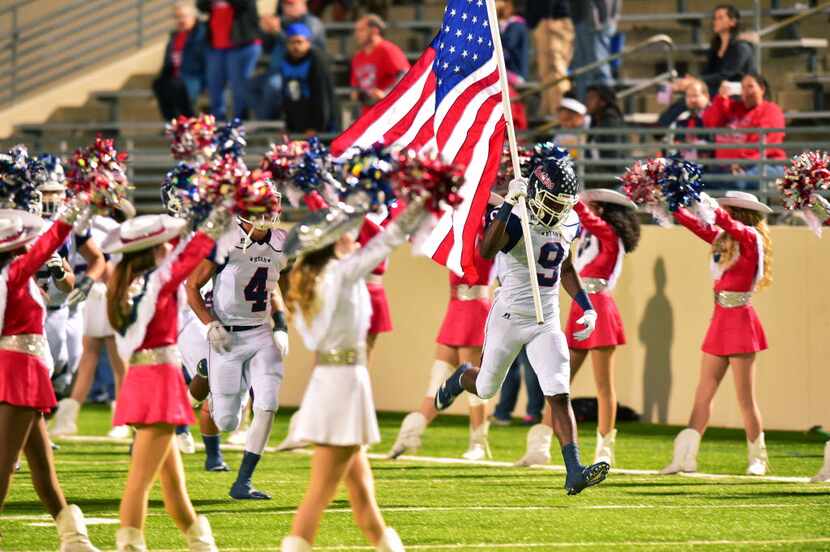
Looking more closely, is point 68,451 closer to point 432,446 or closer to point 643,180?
point 432,446

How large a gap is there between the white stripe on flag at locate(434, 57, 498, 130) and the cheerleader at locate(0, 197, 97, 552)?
324 centimetres

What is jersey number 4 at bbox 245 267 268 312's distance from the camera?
10.6 meters

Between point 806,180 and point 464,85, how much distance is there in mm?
2194

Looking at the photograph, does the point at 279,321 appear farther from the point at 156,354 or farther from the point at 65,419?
the point at 65,419

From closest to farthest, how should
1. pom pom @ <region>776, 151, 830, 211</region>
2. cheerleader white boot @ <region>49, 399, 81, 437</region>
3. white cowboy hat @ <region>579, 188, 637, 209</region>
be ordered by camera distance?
pom pom @ <region>776, 151, 830, 211</region>
white cowboy hat @ <region>579, 188, 637, 209</region>
cheerleader white boot @ <region>49, 399, 81, 437</region>

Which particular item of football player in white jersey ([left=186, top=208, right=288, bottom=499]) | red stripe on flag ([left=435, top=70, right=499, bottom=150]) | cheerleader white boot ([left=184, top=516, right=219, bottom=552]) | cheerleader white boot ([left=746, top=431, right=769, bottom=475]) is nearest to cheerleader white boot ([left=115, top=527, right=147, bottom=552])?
cheerleader white boot ([left=184, top=516, right=219, bottom=552])

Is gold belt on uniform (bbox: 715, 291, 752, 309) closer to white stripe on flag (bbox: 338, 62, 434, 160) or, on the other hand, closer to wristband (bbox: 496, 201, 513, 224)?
wristband (bbox: 496, 201, 513, 224)

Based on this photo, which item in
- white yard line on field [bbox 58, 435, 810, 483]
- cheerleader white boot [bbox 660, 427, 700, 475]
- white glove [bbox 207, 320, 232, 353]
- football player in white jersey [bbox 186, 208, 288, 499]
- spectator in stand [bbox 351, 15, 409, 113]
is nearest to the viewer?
white glove [bbox 207, 320, 232, 353]

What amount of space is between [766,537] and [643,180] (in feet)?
10.2

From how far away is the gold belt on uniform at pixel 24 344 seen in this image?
816 cm

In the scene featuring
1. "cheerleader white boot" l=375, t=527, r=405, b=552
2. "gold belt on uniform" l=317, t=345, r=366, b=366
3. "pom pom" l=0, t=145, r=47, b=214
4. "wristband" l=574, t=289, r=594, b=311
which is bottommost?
"cheerleader white boot" l=375, t=527, r=405, b=552

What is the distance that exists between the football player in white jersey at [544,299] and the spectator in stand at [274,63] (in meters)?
8.18

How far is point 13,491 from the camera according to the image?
1075 cm

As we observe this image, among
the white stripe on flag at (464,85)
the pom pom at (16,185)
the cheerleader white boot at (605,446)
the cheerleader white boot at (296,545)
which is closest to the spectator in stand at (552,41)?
the cheerleader white boot at (605,446)
